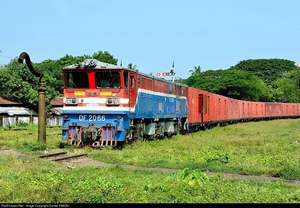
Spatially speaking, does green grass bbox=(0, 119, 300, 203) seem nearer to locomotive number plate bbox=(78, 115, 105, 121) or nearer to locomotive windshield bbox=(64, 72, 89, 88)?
locomotive number plate bbox=(78, 115, 105, 121)

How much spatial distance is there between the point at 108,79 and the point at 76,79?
1397mm

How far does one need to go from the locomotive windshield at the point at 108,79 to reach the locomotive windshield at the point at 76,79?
1.69ft

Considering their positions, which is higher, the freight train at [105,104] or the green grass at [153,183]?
the freight train at [105,104]

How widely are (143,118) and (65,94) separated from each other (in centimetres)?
367

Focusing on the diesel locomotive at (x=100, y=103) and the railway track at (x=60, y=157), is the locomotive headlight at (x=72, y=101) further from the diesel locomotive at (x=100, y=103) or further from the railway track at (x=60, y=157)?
the railway track at (x=60, y=157)

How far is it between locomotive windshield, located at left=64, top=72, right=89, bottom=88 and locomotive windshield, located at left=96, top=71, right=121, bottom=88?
0.51 metres

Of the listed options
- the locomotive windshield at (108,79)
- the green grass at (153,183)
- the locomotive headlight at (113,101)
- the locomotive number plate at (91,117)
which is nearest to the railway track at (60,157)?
the green grass at (153,183)

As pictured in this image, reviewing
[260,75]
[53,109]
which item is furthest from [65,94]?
[260,75]

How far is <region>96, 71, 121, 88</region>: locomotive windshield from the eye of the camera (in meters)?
16.6

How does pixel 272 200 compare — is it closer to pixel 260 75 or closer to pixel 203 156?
pixel 203 156

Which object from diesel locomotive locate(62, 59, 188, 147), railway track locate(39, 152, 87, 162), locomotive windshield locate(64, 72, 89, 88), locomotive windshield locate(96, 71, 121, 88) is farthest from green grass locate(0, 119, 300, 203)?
locomotive windshield locate(64, 72, 89, 88)

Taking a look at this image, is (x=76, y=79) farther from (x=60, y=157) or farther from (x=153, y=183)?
(x=153, y=183)

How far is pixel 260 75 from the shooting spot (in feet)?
334

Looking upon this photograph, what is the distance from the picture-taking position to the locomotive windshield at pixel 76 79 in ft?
55.8
